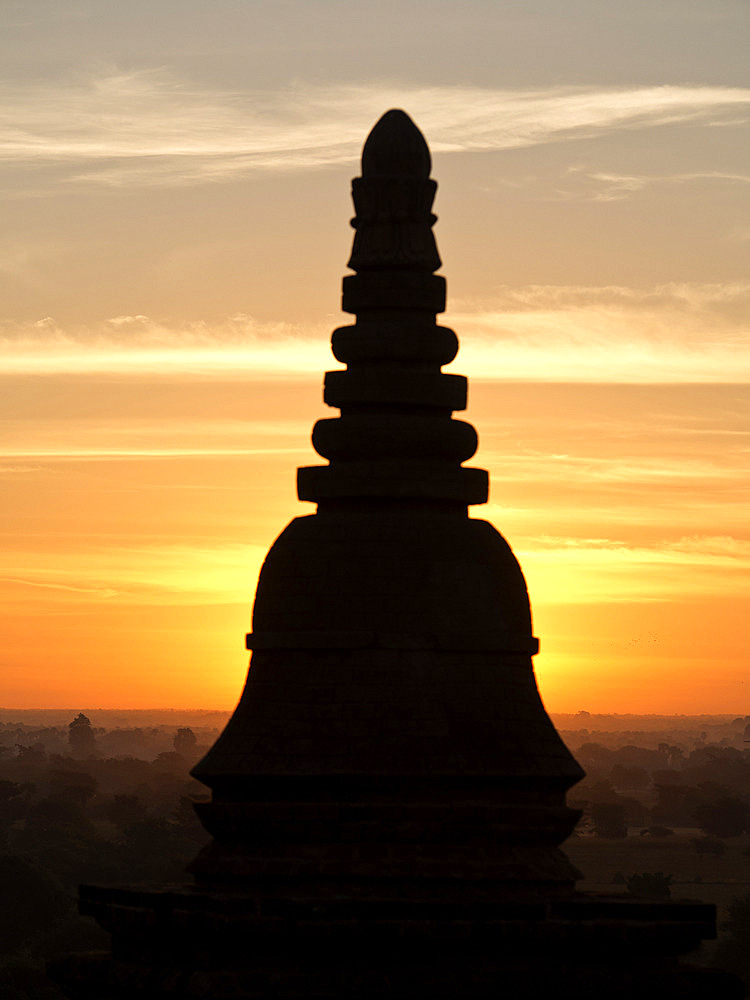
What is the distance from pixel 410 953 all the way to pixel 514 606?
495cm

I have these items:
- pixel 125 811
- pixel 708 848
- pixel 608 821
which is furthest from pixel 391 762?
pixel 608 821

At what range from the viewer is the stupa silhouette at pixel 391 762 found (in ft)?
80.5

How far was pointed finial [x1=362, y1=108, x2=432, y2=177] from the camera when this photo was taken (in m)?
27.9

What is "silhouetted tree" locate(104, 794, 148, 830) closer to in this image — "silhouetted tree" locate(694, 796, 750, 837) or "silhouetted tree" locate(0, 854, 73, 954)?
"silhouetted tree" locate(694, 796, 750, 837)

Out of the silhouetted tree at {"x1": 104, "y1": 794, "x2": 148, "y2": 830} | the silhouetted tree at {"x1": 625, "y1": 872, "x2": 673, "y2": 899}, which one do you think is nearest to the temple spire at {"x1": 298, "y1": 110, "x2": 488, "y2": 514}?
the silhouetted tree at {"x1": 625, "y1": 872, "x2": 673, "y2": 899}

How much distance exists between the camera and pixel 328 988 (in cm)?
2430

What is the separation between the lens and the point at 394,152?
91.6ft

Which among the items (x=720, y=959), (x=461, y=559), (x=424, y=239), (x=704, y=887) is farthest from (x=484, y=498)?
(x=704, y=887)

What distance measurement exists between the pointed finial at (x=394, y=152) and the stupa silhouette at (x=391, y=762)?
3 centimetres

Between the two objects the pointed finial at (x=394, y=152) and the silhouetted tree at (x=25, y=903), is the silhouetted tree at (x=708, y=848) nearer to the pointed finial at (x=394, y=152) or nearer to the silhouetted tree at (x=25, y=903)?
the silhouetted tree at (x=25, y=903)

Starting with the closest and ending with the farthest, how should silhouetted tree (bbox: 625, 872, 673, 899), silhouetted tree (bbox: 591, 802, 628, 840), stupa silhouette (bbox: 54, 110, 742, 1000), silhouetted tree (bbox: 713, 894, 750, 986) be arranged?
stupa silhouette (bbox: 54, 110, 742, 1000) → silhouetted tree (bbox: 713, 894, 750, 986) → silhouetted tree (bbox: 625, 872, 673, 899) → silhouetted tree (bbox: 591, 802, 628, 840)

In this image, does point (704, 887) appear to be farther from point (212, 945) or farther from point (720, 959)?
point (212, 945)

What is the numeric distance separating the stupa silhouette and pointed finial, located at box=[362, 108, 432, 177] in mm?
30

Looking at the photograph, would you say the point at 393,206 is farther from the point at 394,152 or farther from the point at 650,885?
the point at 650,885
